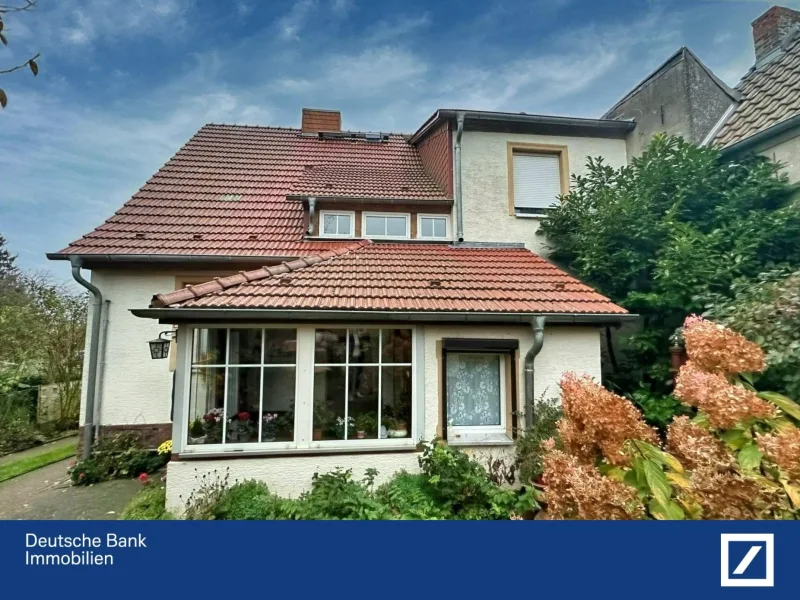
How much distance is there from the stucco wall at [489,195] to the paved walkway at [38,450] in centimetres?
1044

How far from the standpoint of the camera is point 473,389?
19.4ft

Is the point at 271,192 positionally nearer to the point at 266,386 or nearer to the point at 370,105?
the point at 370,105

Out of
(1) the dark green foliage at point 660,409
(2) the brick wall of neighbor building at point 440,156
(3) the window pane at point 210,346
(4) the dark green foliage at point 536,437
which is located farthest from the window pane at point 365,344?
(1) the dark green foliage at point 660,409

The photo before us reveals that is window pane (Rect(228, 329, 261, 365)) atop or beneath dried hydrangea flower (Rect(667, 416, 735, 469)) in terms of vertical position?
atop

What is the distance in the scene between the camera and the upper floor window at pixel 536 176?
28.9 feet

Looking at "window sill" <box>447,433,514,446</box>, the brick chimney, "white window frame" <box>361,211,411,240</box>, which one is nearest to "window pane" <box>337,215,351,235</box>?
"white window frame" <box>361,211,411,240</box>

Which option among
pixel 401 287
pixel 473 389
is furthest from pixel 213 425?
pixel 473 389

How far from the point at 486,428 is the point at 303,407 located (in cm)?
286

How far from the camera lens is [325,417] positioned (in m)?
5.47

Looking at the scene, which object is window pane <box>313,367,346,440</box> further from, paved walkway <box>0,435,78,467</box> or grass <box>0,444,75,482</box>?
paved walkway <box>0,435,78,467</box>

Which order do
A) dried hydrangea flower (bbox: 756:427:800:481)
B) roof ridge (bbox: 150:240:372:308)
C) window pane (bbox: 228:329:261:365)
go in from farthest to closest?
window pane (bbox: 228:329:261:365) < roof ridge (bbox: 150:240:372:308) < dried hydrangea flower (bbox: 756:427:800:481)

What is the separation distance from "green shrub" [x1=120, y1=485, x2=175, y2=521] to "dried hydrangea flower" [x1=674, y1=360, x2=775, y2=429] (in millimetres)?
5851

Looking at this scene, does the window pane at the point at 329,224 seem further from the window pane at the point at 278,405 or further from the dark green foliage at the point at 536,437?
the dark green foliage at the point at 536,437

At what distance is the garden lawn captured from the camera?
6857 mm
